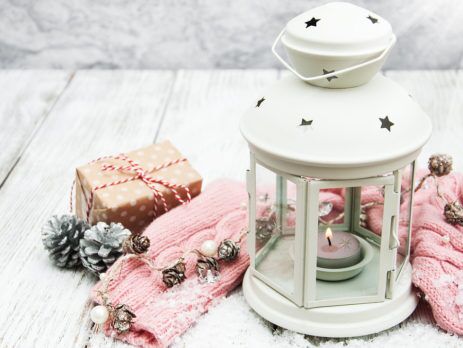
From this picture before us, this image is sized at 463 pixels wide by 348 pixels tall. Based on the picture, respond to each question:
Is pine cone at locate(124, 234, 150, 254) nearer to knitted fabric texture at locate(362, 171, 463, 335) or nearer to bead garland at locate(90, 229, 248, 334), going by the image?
bead garland at locate(90, 229, 248, 334)

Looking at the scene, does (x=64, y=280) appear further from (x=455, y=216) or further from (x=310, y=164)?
(x=455, y=216)

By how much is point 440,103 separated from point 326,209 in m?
0.77

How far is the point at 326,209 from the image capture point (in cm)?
124

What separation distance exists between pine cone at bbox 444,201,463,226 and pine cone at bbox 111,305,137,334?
1.68 feet

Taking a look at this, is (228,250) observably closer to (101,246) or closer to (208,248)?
(208,248)

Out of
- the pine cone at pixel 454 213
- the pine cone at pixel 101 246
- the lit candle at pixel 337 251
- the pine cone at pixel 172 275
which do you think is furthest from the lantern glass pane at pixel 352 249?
the pine cone at pixel 101 246

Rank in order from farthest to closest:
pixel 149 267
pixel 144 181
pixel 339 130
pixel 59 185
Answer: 1. pixel 59 185
2. pixel 144 181
3. pixel 149 267
4. pixel 339 130

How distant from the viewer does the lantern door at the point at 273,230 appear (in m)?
1.08

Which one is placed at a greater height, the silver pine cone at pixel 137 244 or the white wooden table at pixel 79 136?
the silver pine cone at pixel 137 244

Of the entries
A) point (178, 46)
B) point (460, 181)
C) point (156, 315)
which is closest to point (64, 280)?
point (156, 315)

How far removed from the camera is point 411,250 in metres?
1.21

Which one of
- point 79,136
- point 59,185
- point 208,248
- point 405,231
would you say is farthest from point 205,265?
point 79,136

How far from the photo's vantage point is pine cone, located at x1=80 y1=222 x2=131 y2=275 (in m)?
1.20

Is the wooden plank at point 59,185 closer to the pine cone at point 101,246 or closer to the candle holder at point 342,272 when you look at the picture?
the pine cone at point 101,246
